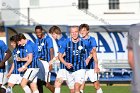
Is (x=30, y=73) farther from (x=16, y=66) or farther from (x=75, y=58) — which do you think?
(x=75, y=58)

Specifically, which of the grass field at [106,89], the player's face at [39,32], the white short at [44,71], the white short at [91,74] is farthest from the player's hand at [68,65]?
the grass field at [106,89]

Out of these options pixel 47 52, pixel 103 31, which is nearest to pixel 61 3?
pixel 103 31

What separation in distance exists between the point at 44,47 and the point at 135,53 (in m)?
8.43

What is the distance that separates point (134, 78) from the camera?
6.76 metres

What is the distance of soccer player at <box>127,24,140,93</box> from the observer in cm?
675

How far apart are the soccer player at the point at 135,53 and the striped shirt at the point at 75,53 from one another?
6.65m

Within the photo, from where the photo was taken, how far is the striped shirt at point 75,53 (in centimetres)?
1359

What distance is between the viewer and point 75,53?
13711 millimetres

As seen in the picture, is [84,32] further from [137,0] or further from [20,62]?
[137,0]

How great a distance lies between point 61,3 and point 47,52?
21207mm

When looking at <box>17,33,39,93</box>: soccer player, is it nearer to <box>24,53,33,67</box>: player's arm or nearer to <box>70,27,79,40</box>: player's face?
<box>24,53,33,67</box>: player's arm

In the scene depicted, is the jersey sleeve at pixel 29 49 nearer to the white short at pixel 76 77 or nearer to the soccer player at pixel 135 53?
the white short at pixel 76 77

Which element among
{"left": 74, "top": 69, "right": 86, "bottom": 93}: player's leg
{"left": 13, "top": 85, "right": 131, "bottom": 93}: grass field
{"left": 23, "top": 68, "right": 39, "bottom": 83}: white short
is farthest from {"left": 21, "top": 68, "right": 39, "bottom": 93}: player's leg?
{"left": 13, "top": 85, "right": 131, "bottom": 93}: grass field

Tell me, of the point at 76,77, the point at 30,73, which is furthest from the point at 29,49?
the point at 76,77
